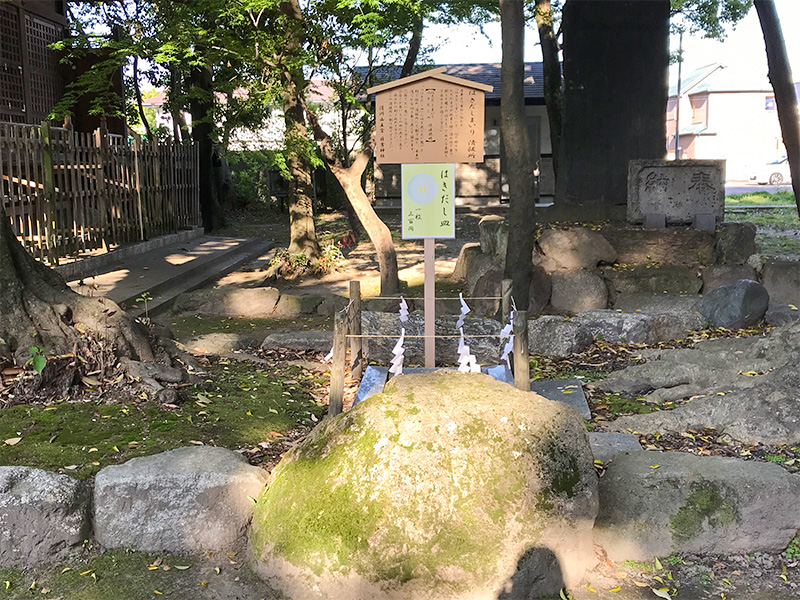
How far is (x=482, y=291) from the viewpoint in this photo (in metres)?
9.70

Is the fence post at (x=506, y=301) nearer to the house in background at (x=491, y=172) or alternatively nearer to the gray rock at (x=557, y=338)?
the gray rock at (x=557, y=338)

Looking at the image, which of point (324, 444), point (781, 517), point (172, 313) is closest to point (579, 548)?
point (781, 517)

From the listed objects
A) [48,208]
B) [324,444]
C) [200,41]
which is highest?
[200,41]

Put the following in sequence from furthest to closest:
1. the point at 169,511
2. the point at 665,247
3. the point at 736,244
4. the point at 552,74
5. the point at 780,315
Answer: the point at 552,74
the point at 665,247
the point at 736,244
the point at 780,315
the point at 169,511

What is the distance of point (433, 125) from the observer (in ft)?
20.0

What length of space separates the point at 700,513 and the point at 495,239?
23.3 feet

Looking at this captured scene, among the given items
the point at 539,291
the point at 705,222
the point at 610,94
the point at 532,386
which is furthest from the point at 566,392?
the point at 610,94

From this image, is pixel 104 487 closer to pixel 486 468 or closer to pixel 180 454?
pixel 180 454

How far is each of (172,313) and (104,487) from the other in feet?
19.6

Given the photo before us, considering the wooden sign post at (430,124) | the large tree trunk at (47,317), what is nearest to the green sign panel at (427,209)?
the wooden sign post at (430,124)

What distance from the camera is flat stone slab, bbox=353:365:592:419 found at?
552cm

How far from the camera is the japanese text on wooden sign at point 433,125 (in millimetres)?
6070

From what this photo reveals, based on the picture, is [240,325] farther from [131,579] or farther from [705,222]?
[705,222]

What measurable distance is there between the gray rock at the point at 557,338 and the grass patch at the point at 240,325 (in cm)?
251
